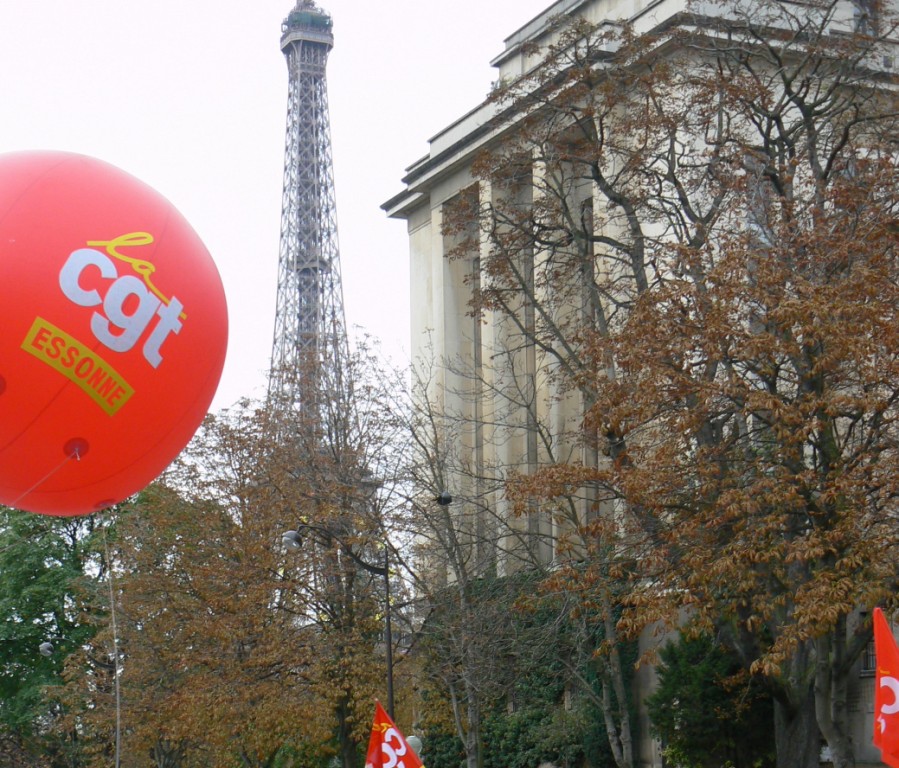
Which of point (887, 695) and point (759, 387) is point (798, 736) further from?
point (887, 695)

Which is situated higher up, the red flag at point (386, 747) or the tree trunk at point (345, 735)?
the tree trunk at point (345, 735)

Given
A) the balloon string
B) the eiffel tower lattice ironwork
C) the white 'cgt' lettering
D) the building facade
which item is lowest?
the balloon string

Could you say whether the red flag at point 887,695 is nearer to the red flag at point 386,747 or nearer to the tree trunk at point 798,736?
the red flag at point 386,747

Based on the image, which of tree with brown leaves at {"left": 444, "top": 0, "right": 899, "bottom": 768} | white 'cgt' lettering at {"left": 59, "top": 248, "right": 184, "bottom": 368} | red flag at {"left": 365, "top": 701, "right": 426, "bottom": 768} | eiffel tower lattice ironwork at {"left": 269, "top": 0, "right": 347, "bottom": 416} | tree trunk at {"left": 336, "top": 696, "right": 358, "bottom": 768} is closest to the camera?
white 'cgt' lettering at {"left": 59, "top": 248, "right": 184, "bottom": 368}

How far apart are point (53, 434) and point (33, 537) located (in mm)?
41339

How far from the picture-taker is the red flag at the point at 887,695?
48.1ft

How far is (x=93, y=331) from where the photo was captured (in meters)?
10.9

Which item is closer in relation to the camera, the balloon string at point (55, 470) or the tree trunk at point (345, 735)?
the balloon string at point (55, 470)

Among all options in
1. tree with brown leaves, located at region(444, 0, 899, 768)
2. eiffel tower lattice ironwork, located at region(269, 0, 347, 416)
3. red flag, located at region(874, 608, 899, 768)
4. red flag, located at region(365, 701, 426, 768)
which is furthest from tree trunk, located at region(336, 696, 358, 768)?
eiffel tower lattice ironwork, located at region(269, 0, 347, 416)

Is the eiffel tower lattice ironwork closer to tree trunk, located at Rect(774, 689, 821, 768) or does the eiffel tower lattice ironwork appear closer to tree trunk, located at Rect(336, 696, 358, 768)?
tree trunk, located at Rect(336, 696, 358, 768)

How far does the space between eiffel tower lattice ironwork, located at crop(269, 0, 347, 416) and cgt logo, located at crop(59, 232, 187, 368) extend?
110 meters

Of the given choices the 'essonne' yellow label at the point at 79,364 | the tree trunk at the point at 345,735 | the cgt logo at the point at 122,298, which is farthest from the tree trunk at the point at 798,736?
the 'essonne' yellow label at the point at 79,364

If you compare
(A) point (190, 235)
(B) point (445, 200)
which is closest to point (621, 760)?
(A) point (190, 235)

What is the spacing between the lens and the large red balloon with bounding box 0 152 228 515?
10734 mm
